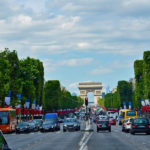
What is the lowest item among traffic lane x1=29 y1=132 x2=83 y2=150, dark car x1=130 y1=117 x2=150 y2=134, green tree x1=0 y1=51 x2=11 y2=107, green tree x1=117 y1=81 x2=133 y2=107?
traffic lane x1=29 y1=132 x2=83 y2=150

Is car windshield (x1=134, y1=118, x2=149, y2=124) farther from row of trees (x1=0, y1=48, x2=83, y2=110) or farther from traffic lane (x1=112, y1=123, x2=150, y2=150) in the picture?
row of trees (x1=0, y1=48, x2=83, y2=110)

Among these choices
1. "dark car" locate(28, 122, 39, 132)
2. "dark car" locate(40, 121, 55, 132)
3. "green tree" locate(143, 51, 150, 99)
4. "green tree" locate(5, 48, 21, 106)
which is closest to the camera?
"dark car" locate(40, 121, 55, 132)

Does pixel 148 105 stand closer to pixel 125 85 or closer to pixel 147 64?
pixel 147 64

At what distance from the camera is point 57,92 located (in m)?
169

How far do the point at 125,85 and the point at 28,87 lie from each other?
8219 centimetres

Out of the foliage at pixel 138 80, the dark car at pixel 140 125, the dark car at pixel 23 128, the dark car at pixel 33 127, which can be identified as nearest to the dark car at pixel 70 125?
the dark car at pixel 23 128

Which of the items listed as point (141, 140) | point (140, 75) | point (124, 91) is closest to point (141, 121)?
point (141, 140)

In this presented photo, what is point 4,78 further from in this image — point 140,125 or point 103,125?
point 140,125

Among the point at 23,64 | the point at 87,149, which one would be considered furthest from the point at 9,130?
the point at 87,149

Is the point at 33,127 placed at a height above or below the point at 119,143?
above

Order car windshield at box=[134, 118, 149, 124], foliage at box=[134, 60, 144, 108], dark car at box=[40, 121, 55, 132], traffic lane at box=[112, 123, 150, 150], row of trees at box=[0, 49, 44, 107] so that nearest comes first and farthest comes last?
traffic lane at box=[112, 123, 150, 150], car windshield at box=[134, 118, 149, 124], dark car at box=[40, 121, 55, 132], row of trees at box=[0, 49, 44, 107], foliage at box=[134, 60, 144, 108]

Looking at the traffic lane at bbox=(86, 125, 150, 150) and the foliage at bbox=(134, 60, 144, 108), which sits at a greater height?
the foliage at bbox=(134, 60, 144, 108)

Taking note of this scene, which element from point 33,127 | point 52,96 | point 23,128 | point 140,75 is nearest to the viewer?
point 23,128

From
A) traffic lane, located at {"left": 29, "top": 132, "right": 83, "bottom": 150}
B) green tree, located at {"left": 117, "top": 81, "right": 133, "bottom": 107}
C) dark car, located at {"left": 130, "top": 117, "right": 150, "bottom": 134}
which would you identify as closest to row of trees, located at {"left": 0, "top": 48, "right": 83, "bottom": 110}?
dark car, located at {"left": 130, "top": 117, "right": 150, "bottom": 134}
